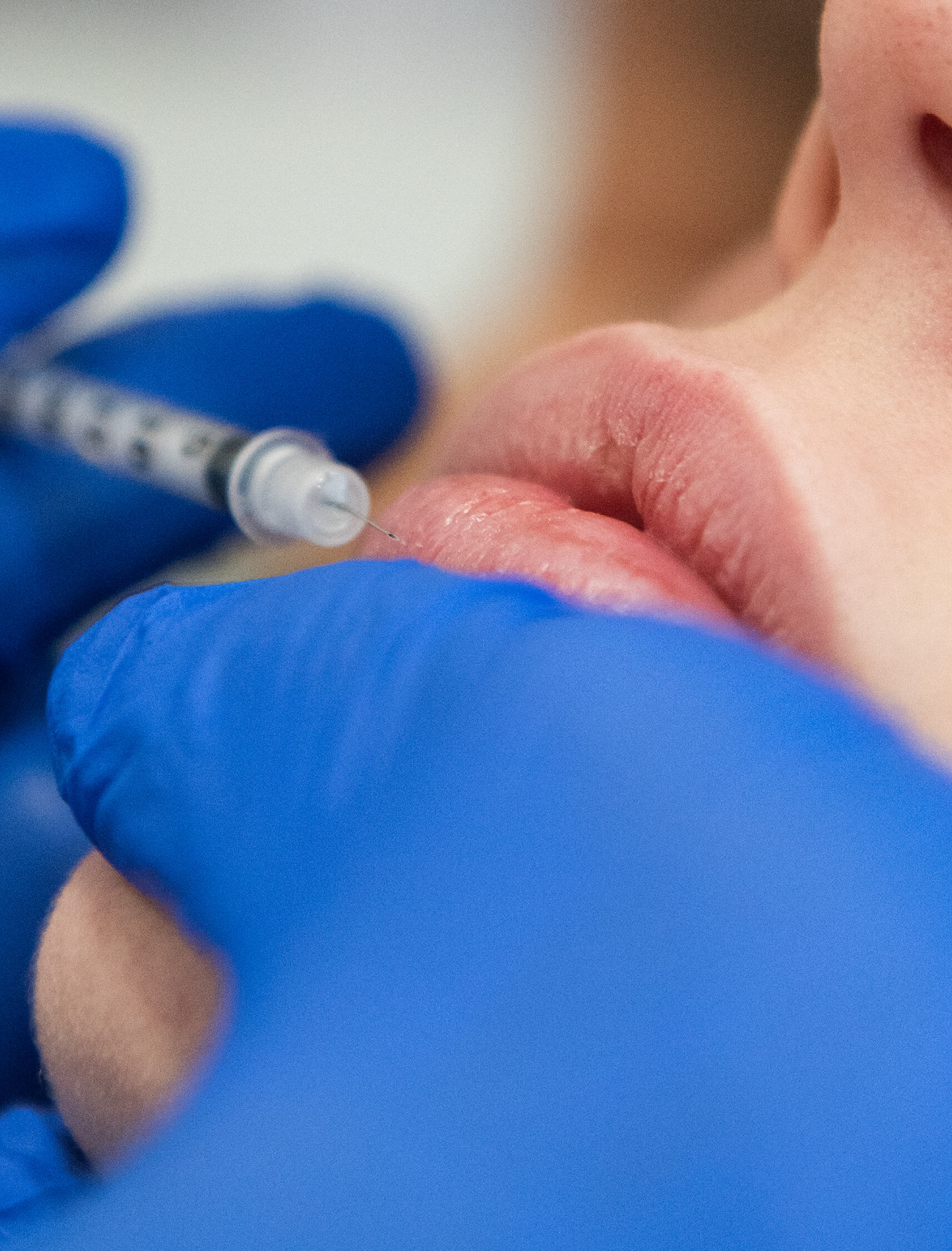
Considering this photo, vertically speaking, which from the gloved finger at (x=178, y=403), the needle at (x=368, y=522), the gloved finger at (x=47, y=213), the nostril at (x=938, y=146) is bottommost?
the gloved finger at (x=178, y=403)

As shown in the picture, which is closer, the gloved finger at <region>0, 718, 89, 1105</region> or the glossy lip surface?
the glossy lip surface

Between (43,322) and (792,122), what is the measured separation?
1.37 m

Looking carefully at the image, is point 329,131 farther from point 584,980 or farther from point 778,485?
point 584,980

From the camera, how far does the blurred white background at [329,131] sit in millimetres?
1730

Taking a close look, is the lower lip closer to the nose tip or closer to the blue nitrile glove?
the blue nitrile glove

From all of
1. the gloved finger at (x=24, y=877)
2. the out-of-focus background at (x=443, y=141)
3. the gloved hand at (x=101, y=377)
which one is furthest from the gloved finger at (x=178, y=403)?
the out-of-focus background at (x=443, y=141)

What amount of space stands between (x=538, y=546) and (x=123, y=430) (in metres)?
0.55

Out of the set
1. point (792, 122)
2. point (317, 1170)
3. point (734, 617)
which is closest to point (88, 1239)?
point (317, 1170)

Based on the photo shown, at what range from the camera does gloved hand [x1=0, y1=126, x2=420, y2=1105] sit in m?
0.92

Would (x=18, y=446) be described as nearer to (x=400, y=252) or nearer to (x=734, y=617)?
(x=734, y=617)

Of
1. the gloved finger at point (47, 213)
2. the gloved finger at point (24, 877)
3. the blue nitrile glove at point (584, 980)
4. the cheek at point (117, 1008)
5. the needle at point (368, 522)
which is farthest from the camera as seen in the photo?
the gloved finger at point (47, 213)

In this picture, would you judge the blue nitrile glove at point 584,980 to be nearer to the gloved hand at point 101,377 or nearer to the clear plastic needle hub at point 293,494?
the clear plastic needle hub at point 293,494

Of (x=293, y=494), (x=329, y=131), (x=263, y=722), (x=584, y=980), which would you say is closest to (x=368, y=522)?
(x=293, y=494)

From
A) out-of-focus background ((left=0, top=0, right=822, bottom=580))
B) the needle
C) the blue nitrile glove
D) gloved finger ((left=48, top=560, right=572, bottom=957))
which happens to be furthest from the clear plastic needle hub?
out-of-focus background ((left=0, top=0, right=822, bottom=580))
